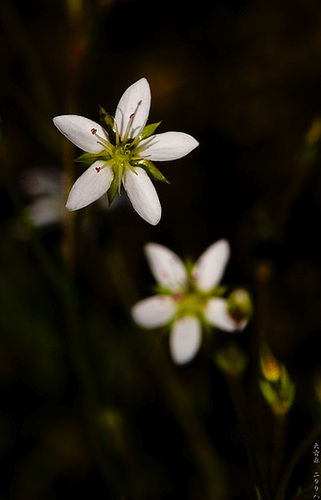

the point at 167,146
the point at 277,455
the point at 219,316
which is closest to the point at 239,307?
the point at 219,316

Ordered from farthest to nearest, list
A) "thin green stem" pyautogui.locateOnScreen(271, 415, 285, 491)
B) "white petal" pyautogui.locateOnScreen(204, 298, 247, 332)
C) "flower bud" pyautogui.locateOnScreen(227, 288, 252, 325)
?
"white petal" pyautogui.locateOnScreen(204, 298, 247, 332)
"flower bud" pyautogui.locateOnScreen(227, 288, 252, 325)
"thin green stem" pyautogui.locateOnScreen(271, 415, 285, 491)

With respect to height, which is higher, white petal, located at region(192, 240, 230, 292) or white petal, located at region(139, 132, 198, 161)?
white petal, located at region(139, 132, 198, 161)

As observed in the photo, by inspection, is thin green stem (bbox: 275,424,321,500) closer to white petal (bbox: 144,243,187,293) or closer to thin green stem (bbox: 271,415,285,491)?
thin green stem (bbox: 271,415,285,491)

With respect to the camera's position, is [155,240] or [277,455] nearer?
[277,455]

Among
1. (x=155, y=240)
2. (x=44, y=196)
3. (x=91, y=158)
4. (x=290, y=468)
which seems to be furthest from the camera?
(x=155, y=240)

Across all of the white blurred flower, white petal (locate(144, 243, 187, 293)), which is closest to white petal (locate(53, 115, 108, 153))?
white petal (locate(144, 243, 187, 293))

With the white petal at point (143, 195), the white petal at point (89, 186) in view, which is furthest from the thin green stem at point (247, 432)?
the white petal at point (89, 186)

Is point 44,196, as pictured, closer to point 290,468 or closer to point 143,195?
point 143,195
